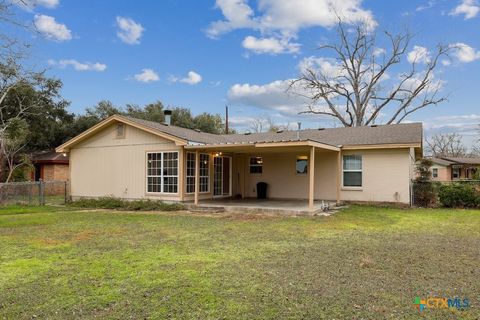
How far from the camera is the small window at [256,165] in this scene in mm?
16469

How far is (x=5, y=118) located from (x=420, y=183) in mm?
25236

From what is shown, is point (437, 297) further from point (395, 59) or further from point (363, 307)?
point (395, 59)

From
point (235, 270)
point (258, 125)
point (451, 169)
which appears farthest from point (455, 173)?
point (235, 270)

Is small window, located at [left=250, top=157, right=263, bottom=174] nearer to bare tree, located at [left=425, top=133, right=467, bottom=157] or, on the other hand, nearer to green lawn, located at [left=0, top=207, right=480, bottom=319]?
green lawn, located at [left=0, top=207, right=480, bottom=319]

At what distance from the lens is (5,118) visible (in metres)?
24.2

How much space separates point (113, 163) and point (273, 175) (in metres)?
6.88

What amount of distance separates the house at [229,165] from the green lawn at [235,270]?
4.56 m

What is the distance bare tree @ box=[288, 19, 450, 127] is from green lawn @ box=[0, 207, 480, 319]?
76.5 feet

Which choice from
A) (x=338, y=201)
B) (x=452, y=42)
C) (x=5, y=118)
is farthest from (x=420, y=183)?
(x=5, y=118)

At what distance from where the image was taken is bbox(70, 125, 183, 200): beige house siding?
14.1 m

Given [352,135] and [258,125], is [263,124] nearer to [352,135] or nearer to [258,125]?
[258,125]

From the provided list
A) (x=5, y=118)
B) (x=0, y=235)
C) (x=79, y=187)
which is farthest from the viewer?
(x=5, y=118)

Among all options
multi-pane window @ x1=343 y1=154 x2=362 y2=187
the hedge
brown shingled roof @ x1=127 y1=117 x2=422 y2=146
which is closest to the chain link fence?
the hedge

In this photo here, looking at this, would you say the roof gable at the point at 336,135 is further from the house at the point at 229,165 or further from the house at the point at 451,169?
the house at the point at 451,169
